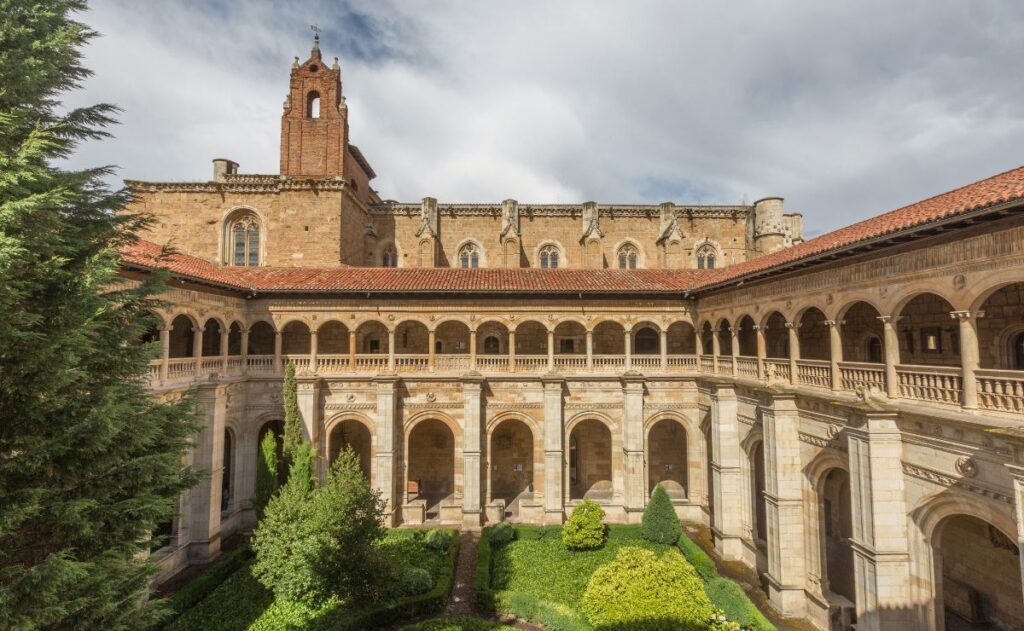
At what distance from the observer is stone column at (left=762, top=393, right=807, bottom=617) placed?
13.8 m

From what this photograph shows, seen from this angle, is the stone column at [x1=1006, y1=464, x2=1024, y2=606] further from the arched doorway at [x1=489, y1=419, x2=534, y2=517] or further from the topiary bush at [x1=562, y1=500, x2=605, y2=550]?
the arched doorway at [x1=489, y1=419, x2=534, y2=517]

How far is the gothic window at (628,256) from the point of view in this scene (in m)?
28.9

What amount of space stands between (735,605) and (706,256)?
71.9 feet

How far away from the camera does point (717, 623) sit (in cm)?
1118

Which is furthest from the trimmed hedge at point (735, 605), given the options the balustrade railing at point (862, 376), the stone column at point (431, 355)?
the stone column at point (431, 355)

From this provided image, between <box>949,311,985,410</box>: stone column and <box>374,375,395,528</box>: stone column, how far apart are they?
17804 mm

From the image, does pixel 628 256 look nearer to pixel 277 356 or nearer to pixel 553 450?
pixel 553 450

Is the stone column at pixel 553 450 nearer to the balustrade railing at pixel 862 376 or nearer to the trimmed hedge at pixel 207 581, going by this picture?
the balustrade railing at pixel 862 376

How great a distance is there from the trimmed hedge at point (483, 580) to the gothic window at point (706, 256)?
21295 mm

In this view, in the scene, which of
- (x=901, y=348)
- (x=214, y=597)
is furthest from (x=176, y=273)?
(x=901, y=348)

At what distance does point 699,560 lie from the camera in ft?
49.9

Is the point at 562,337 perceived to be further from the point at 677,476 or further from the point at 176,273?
the point at 176,273

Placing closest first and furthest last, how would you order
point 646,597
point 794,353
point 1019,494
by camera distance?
1. point 1019,494
2. point 646,597
3. point 794,353

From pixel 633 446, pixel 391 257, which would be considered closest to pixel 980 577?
pixel 633 446
